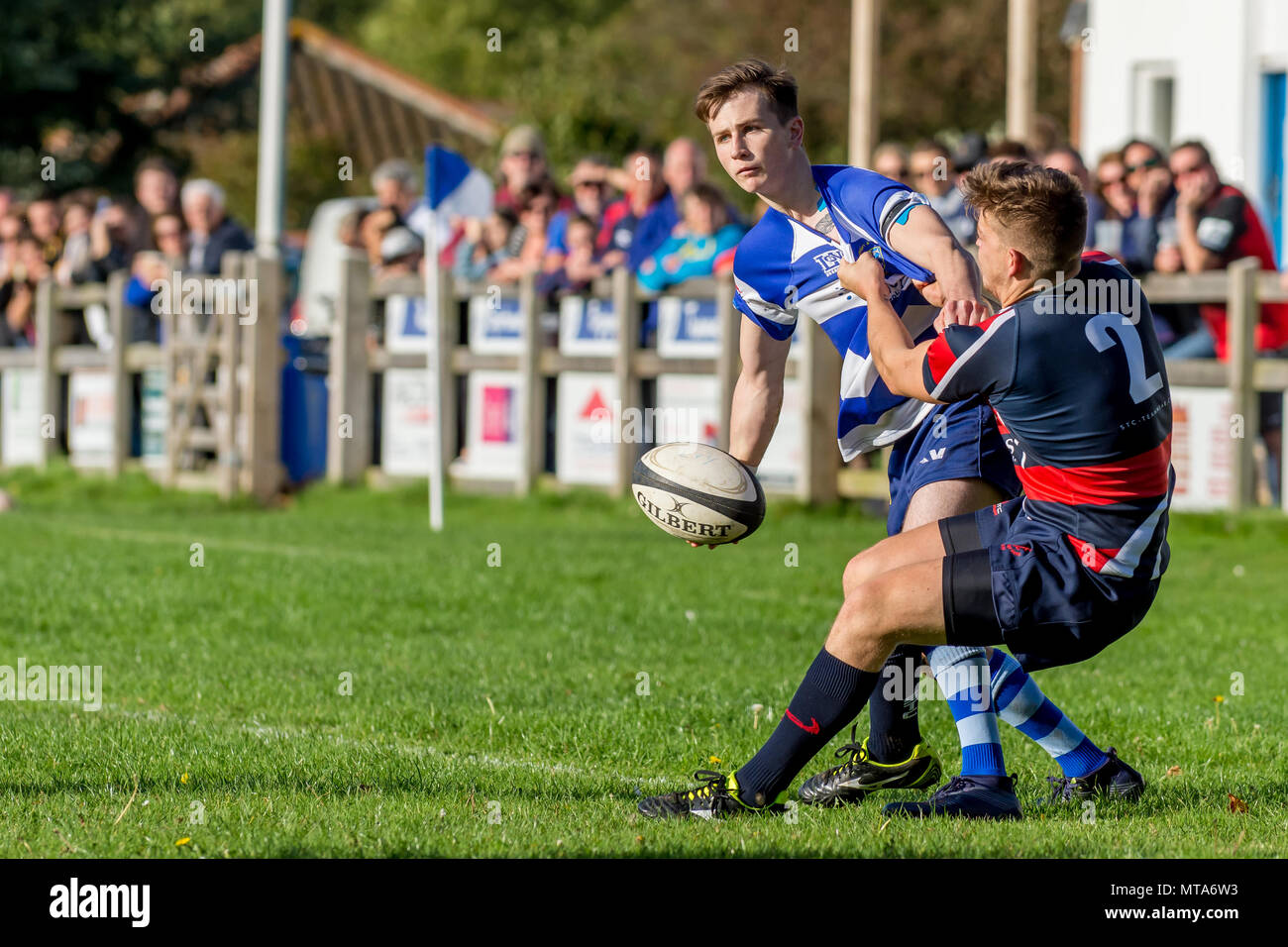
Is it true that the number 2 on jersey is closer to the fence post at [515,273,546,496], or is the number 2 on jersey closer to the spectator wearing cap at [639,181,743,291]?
the spectator wearing cap at [639,181,743,291]

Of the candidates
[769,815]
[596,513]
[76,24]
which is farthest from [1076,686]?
[76,24]

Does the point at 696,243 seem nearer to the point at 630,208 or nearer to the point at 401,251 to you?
the point at 630,208

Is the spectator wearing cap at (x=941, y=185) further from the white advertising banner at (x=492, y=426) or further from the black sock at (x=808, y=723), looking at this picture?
the black sock at (x=808, y=723)

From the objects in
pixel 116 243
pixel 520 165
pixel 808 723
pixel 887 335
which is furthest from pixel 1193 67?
pixel 808 723

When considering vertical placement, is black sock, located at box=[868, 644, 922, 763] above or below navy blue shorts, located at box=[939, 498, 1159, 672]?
below

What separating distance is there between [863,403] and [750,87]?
109 centimetres

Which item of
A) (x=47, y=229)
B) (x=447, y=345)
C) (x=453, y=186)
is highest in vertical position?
(x=47, y=229)

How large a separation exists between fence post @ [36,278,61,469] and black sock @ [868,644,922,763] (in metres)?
15.1

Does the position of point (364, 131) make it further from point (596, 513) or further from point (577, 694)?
point (577, 694)

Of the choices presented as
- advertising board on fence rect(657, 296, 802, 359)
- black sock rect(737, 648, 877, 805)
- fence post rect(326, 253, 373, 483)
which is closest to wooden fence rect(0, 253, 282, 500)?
fence post rect(326, 253, 373, 483)

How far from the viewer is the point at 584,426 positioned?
15828 millimetres

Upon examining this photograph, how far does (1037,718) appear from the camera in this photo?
6152 millimetres

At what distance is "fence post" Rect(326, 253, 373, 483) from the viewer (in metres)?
17.2
